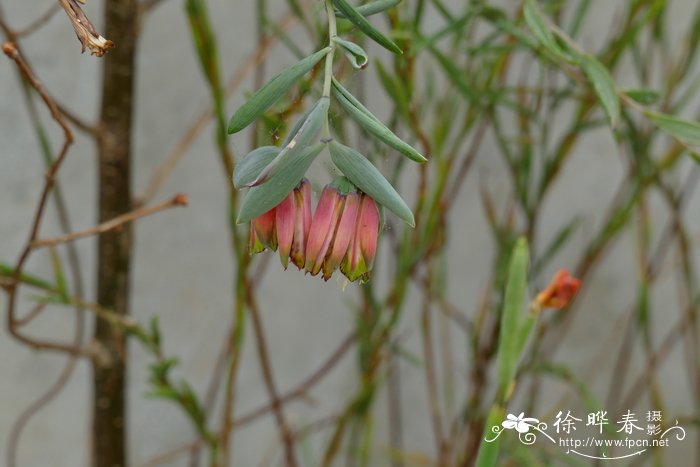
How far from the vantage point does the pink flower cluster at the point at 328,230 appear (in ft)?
0.93

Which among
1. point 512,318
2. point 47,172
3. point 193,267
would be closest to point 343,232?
A: point 512,318

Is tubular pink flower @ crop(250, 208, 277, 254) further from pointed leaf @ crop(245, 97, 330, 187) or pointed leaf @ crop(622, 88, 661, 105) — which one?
pointed leaf @ crop(622, 88, 661, 105)

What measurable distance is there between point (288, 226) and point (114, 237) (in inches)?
14.9

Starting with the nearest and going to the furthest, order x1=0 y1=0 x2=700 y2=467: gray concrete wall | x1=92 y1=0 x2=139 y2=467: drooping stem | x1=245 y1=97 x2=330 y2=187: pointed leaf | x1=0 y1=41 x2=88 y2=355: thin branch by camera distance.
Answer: x1=245 y1=97 x2=330 y2=187: pointed leaf
x1=0 y1=41 x2=88 y2=355: thin branch
x1=92 y1=0 x2=139 y2=467: drooping stem
x1=0 y1=0 x2=700 y2=467: gray concrete wall

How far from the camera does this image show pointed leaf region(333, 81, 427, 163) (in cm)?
27

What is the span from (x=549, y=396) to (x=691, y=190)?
372 millimetres

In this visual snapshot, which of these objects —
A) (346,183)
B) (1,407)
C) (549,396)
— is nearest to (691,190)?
(549,396)

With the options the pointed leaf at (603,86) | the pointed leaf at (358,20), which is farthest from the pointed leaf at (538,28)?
the pointed leaf at (358,20)

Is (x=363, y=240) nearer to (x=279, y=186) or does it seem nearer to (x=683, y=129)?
(x=279, y=186)

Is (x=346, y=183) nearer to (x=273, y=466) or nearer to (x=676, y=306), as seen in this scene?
(x=273, y=466)

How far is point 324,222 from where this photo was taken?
285 millimetres

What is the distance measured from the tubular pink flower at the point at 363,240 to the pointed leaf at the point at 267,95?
42 mm

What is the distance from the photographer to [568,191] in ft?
4.53

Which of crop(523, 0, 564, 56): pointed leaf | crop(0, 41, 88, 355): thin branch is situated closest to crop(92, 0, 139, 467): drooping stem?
crop(0, 41, 88, 355): thin branch
